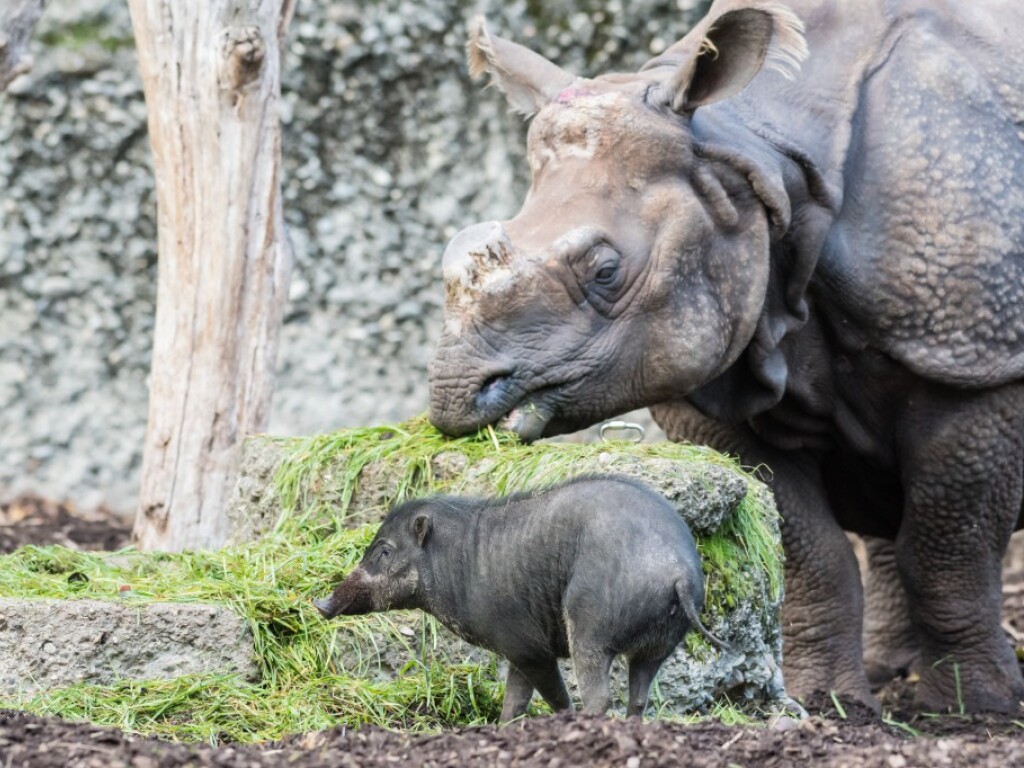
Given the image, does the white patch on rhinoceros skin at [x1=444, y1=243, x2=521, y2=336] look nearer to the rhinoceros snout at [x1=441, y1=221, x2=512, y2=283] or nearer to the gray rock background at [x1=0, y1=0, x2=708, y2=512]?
the rhinoceros snout at [x1=441, y1=221, x2=512, y2=283]

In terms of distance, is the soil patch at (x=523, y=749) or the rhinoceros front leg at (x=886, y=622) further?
the rhinoceros front leg at (x=886, y=622)

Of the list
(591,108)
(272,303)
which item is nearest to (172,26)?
(272,303)

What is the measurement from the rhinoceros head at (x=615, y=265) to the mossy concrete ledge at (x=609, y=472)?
24cm

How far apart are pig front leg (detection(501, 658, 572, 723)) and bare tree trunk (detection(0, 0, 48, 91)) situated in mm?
3172

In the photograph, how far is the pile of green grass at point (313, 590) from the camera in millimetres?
4953

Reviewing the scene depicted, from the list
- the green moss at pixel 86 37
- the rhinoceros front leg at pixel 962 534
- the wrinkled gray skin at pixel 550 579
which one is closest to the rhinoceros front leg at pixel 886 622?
the rhinoceros front leg at pixel 962 534

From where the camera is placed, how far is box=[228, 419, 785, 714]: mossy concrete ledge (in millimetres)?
5352

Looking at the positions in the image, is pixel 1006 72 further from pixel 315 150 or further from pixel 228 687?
pixel 315 150

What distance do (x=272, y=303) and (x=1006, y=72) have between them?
10.7 ft

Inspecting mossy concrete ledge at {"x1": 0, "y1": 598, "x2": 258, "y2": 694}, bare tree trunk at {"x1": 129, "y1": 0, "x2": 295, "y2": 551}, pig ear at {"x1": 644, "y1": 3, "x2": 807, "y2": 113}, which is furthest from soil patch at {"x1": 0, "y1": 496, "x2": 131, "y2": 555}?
pig ear at {"x1": 644, "y1": 3, "x2": 807, "y2": 113}

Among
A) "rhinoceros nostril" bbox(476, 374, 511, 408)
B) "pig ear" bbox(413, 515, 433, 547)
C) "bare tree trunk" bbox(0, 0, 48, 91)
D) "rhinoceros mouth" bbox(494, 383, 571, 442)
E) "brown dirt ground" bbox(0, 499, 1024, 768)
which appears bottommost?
"brown dirt ground" bbox(0, 499, 1024, 768)

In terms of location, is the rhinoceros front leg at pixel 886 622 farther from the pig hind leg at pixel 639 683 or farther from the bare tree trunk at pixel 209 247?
the pig hind leg at pixel 639 683

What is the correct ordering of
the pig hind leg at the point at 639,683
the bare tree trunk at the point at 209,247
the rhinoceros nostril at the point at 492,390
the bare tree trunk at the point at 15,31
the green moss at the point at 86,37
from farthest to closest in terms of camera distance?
the green moss at the point at 86,37
the bare tree trunk at the point at 209,247
the bare tree trunk at the point at 15,31
the rhinoceros nostril at the point at 492,390
the pig hind leg at the point at 639,683

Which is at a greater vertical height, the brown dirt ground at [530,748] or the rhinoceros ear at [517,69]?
the rhinoceros ear at [517,69]
